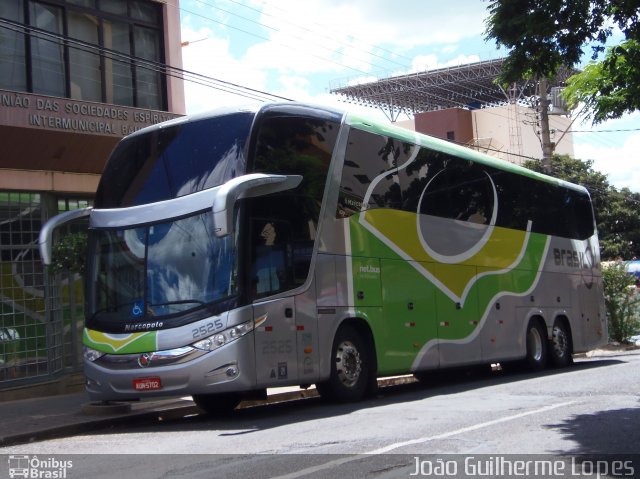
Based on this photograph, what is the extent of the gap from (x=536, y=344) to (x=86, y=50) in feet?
38.4

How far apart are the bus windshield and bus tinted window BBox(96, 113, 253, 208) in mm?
489

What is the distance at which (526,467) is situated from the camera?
7516 mm

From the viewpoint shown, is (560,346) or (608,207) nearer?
(560,346)

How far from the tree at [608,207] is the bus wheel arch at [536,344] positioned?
31.2 metres

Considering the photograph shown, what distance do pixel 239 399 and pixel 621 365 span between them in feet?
33.4

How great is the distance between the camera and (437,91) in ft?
221

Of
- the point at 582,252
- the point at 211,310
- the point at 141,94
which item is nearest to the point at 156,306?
the point at 211,310

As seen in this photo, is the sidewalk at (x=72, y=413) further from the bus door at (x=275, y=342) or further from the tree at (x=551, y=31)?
the tree at (x=551, y=31)

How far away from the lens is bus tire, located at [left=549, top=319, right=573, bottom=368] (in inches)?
786

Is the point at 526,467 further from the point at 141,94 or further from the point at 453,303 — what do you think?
the point at 141,94

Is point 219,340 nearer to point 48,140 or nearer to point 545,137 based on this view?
point 48,140

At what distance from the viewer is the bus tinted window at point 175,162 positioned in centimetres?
1147

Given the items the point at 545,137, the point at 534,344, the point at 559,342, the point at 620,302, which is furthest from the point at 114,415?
the point at 620,302

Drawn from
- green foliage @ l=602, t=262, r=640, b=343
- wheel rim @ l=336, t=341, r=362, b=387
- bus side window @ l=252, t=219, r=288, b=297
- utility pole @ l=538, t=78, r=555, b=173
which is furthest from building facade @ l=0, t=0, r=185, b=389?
green foliage @ l=602, t=262, r=640, b=343
